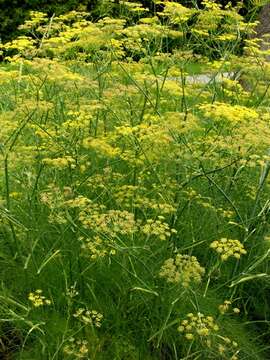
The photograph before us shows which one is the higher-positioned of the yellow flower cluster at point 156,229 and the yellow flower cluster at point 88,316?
the yellow flower cluster at point 156,229

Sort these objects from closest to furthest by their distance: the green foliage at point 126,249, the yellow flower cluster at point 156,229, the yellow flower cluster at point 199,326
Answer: the yellow flower cluster at point 199,326
the yellow flower cluster at point 156,229
the green foliage at point 126,249

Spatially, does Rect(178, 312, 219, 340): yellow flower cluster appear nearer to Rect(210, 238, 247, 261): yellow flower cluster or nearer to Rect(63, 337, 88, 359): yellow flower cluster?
Rect(210, 238, 247, 261): yellow flower cluster

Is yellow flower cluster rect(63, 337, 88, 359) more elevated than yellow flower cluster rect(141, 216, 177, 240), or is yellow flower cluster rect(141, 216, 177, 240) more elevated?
yellow flower cluster rect(141, 216, 177, 240)

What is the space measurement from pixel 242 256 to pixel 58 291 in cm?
114

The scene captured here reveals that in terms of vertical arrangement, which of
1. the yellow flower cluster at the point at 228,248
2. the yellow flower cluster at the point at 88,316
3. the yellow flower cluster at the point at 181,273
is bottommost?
the yellow flower cluster at the point at 88,316

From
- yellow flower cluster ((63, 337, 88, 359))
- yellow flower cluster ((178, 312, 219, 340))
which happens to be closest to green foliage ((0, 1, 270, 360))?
yellow flower cluster ((63, 337, 88, 359))

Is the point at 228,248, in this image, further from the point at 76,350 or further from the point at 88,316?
the point at 76,350

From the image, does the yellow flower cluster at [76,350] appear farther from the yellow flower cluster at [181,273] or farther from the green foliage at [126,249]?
the yellow flower cluster at [181,273]

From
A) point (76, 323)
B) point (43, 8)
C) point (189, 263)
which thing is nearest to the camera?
point (189, 263)

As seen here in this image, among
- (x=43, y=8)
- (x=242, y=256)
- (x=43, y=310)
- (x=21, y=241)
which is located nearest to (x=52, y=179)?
(x=21, y=241)

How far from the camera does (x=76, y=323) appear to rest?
3.49 m

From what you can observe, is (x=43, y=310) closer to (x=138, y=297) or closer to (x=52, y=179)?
(x=138, y=297)

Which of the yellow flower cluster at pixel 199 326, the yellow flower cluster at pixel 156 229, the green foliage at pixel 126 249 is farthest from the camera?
the green foliage at pixel 126 249

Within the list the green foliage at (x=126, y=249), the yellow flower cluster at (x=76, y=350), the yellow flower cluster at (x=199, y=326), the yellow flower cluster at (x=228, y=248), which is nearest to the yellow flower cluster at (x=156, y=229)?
the green foliage at (x=126, y=249)
